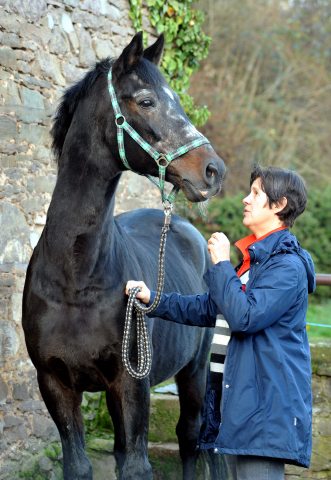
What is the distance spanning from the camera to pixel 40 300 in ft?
8.13

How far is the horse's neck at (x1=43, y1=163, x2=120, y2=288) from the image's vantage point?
2428 mm

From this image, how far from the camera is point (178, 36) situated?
538 centimetres

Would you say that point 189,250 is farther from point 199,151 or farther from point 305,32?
point 305,32

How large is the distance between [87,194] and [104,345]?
0.65 m

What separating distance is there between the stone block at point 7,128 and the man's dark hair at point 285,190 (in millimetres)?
2119

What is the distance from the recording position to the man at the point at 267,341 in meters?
2.04

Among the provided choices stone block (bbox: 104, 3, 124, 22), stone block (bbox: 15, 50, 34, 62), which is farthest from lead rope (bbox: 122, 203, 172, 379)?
stone block (bbox: 104, 3, 124, 22)

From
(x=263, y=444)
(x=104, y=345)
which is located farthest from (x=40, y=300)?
Result: (x=263, y=444)

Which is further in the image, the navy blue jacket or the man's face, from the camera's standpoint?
the man's face

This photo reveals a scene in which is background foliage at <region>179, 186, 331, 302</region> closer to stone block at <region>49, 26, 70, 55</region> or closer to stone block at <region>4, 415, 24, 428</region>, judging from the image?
stone block at <region>49, 26, 70, 55</region>

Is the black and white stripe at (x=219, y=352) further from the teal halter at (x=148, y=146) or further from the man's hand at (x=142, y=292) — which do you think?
the teal halter at (x=148, y=146)

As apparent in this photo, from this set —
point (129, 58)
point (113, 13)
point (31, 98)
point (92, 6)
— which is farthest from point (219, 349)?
point (113, 13)

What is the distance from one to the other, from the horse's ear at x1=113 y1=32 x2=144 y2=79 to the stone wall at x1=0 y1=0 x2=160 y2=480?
5.29ft

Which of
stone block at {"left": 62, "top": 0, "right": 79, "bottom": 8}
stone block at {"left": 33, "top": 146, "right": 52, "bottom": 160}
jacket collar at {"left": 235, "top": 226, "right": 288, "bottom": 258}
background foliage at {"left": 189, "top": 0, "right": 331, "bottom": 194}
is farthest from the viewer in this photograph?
background foliage at {"left": 189, "top": 0, "right": 331, "bottom": 194}
